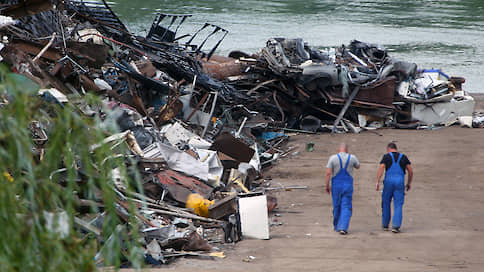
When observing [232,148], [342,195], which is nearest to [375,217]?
[342,195]

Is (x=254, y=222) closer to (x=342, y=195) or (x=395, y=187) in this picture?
(x=342, y=195)

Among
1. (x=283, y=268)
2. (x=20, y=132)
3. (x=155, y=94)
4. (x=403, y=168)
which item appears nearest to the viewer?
(x=20, y=132)

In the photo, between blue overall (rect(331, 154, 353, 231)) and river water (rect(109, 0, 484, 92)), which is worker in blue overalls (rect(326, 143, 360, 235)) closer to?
blue overall (rect(331, 154, 353, 231))

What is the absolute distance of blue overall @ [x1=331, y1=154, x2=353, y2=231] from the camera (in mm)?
9234

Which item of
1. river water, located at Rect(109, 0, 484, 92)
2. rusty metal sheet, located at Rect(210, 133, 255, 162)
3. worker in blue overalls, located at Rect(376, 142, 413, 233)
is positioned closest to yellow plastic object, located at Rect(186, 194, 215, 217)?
worker in blue overalls, located at Rect(376, 142, 413, 233)

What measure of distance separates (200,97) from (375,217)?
667 cm

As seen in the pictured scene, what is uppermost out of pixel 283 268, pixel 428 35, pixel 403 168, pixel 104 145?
pixel 104 145

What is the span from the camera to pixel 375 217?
10992 millimetres

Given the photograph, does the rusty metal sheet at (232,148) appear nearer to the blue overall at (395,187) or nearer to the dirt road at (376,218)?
the dirt road at (376,218)

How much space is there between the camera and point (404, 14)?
145 feet

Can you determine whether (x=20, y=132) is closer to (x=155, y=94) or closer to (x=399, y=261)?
(x=399, y=261)

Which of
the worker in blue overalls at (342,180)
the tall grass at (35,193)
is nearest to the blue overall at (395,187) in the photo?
the worker in blue overalls at (342,180)

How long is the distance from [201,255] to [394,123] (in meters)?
12.7

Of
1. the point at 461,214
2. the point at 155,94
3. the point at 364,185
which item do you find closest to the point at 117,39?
the point at 155,94
